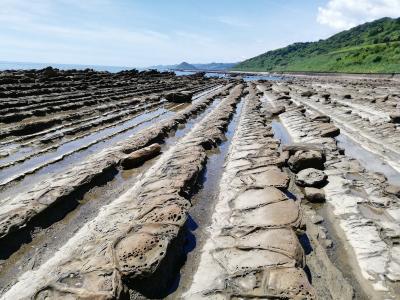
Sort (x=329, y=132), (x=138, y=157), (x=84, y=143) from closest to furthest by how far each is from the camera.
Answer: (x=138, y=157)
(x=84, y=143)
(x=329, y=132)

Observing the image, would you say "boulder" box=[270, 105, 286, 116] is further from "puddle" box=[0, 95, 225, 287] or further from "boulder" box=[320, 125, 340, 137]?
"puddle" box=[0, 95, 225, 287]

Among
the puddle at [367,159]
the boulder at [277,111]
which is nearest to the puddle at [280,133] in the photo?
the boulder at [277,111]

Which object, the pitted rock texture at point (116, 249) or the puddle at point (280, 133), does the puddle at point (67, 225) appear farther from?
the puddle at point (280, 133)

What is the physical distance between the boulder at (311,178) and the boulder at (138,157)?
11.7 ft

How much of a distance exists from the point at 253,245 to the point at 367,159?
6945 millimetres

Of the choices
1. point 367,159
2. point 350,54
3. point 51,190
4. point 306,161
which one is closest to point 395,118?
point 367,159

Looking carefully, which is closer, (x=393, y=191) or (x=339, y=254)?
(x=339, y=254)

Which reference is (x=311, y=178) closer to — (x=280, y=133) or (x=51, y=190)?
(x=51, y=190)

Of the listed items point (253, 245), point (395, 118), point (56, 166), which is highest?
point (253, 245)

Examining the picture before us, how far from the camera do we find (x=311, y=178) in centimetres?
738

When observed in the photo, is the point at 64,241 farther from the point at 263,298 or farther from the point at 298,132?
the point at 298,132

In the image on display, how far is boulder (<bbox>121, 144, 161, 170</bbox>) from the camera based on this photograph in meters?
8.23

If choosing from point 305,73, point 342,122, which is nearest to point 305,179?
point 342,122

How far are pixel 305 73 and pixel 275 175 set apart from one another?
8992 cm
